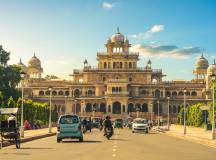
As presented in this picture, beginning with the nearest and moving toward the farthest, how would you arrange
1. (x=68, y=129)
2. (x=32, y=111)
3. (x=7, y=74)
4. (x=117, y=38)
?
(x=68, y=129), (x=32, y=111), (x=7, y=74), (x=117, y=38)

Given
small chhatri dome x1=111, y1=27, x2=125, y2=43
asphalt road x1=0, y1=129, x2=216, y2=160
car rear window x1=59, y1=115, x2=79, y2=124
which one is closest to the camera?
asphalt road x1=0, y1=129, x2=216, y2=160

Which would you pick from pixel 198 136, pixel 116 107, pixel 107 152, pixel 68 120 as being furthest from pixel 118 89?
pixel 107 152

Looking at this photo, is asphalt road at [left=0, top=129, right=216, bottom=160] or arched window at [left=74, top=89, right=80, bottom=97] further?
arched window at [left=74, top=89, right=80, bottom=97]

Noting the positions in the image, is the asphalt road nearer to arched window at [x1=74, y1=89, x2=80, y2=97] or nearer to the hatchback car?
the hatchback car

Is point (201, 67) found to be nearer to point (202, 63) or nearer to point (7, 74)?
point (202, 63)

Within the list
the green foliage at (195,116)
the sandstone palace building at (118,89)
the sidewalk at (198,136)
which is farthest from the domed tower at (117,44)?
the sidewalk at (198,136)

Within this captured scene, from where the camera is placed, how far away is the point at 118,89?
13900 centimetres

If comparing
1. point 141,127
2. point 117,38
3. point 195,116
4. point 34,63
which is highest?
point 117,38

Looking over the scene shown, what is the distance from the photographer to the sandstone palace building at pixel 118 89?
454ft

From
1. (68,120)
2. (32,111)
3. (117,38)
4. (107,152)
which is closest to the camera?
(107,152)

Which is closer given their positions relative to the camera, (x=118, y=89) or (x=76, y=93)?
(x=118, y=89)

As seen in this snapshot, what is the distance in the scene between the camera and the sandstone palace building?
138 metres

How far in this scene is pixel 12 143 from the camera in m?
34.6

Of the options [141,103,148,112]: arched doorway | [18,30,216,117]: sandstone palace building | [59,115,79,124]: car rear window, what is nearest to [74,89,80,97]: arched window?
[18,30,216,117]: sandstone palace building
